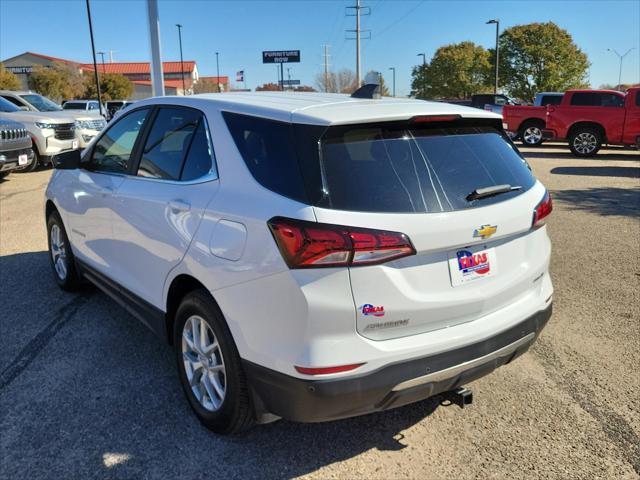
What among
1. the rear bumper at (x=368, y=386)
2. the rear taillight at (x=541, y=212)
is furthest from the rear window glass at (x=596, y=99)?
the rear bumper at (x=368, y=386)

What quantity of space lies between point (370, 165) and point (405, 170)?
0.17 m

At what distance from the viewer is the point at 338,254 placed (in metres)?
2.19

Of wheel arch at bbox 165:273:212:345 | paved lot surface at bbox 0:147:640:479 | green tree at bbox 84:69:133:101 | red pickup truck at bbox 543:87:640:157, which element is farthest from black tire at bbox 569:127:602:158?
green tree at bbox 84:69:133:101

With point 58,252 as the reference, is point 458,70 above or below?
above

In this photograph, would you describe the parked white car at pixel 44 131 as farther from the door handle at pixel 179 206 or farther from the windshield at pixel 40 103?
the door handle at pixel 179 206

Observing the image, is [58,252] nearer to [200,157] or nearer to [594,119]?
[200,157]

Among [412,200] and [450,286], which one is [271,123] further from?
[450,286]

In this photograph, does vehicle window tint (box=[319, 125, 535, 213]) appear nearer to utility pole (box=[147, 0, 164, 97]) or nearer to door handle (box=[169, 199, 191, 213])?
door handle (box=[169, 199, 191, 213])

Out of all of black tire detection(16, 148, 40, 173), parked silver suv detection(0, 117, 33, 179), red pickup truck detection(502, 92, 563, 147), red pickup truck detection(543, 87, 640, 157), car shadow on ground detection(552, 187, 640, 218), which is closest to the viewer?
car shadow on ground detection(552, 187, 640, 218)

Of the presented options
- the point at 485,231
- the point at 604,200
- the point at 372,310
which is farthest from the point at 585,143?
the point at 372,310

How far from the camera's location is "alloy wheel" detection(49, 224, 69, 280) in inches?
192

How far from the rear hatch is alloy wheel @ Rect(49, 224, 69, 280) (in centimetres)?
340

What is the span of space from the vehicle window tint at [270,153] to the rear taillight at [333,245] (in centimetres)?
15

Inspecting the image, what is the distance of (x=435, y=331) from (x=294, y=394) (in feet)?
2.18
